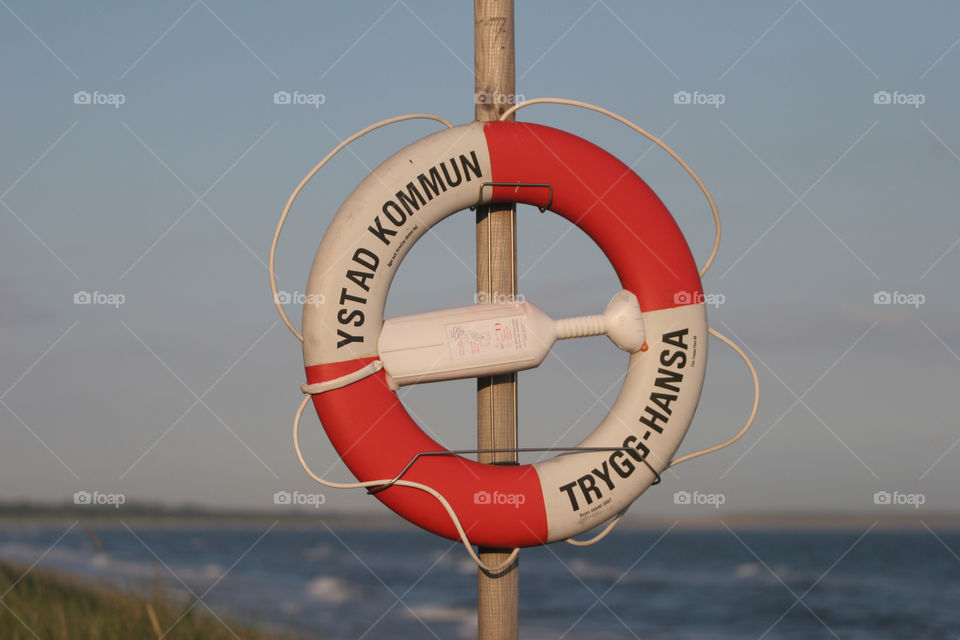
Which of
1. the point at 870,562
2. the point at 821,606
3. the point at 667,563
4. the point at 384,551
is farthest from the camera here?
the point at 384,551

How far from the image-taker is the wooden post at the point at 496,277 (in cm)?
322

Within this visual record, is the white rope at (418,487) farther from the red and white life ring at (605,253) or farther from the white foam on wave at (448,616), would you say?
the white foam on wave at (448,616)

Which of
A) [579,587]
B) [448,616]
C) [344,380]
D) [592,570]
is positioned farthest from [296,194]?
[592,570]

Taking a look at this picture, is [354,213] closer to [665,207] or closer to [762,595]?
[665,207]

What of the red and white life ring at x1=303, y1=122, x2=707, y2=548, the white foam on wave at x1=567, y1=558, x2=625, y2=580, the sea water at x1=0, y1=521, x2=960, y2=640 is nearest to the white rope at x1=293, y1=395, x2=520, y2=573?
the red and white life ring at x1=303, y1=122, x2=707, y2=548

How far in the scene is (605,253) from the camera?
3275 mm

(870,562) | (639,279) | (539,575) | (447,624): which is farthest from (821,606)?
(639,279)

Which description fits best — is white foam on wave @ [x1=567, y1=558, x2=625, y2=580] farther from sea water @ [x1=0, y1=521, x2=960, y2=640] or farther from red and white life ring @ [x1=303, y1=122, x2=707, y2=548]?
red and white life ring @ [x1=303, y1=122, x2=707, y2=548]

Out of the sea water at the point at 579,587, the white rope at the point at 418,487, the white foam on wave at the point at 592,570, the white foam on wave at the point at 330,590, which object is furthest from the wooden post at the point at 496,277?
the white foam on wave at the point at 592,570

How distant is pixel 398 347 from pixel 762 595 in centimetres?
1027

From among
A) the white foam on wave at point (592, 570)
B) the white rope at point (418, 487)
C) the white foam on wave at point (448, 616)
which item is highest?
the white rope at point (418, 487)

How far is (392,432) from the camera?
3.08 m

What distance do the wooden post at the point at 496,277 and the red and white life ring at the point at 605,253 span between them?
0.34 ft

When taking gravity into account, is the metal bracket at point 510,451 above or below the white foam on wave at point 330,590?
above
